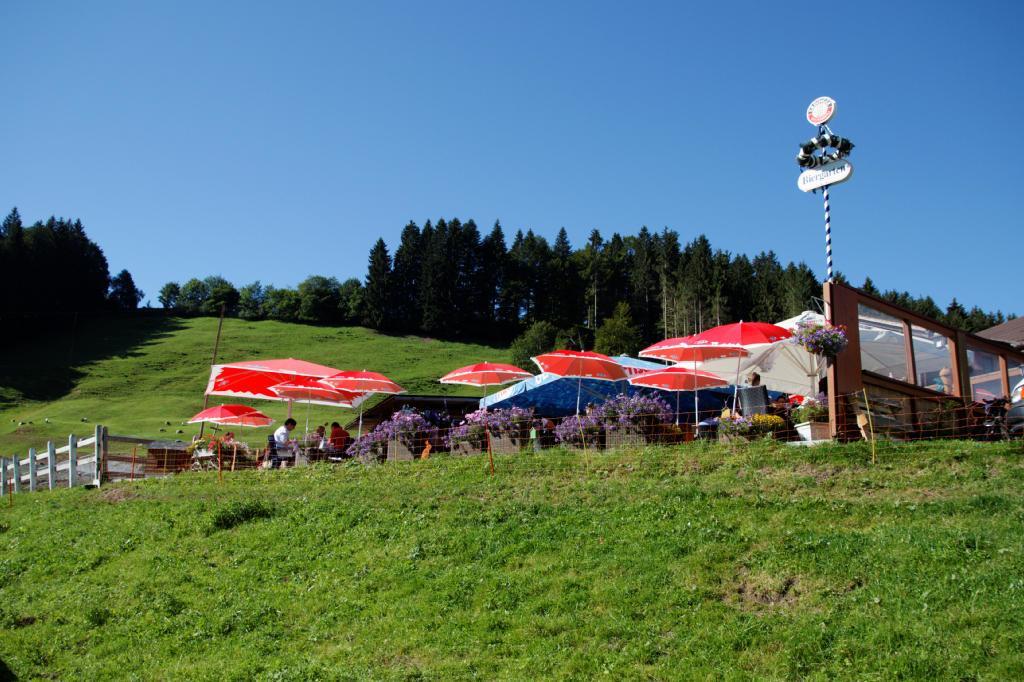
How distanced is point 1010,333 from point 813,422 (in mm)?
16882

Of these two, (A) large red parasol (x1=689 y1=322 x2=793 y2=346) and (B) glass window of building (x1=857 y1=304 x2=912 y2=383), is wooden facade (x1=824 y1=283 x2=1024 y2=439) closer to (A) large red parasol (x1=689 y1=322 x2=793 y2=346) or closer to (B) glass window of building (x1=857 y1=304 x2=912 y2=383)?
(B) glass window of building (x1=857 y1=304 x2=912 y2=383)

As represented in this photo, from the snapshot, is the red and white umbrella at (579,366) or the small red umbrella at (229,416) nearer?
the red and white umbrella at (579,366)

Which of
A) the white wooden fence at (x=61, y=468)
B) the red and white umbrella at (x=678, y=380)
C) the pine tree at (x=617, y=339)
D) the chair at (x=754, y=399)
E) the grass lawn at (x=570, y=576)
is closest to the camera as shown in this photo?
the grass lawn at (x=570, y=576)

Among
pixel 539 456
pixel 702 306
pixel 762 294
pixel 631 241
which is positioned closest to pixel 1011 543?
pixel 539 456

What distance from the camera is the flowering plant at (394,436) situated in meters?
18.2

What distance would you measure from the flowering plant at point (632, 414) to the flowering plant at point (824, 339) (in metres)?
3.52

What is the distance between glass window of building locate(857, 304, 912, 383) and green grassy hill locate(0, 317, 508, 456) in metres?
28.7

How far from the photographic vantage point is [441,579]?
32.7 ft

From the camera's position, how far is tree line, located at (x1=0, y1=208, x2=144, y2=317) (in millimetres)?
74438

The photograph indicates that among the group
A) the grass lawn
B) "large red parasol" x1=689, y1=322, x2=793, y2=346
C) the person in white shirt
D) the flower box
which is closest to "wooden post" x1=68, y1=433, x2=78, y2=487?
the person in white shirt

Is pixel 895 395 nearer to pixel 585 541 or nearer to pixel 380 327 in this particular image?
pixel 585 541

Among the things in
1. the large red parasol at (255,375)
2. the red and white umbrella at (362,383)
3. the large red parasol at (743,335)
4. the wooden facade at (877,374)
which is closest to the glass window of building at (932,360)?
the wooden facade at (877,374)

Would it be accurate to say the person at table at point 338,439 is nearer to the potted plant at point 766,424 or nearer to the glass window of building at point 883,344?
the potted plant at point 766,424

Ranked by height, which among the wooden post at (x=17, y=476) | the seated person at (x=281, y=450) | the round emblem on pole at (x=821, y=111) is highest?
the round emblem on pole at (x=821, y=111)
